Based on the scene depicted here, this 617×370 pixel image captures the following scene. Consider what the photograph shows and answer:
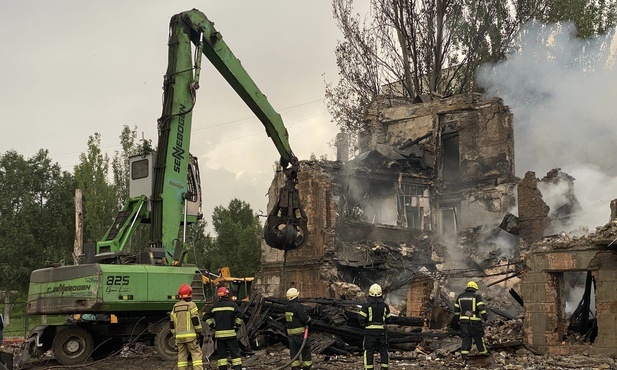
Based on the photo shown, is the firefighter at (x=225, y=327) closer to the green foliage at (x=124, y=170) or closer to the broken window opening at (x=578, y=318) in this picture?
the broken window opening at (x=578, y=318)

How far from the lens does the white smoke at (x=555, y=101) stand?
36.7 meters

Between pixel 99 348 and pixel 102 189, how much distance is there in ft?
66.3

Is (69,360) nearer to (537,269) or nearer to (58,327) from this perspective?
(58,327)

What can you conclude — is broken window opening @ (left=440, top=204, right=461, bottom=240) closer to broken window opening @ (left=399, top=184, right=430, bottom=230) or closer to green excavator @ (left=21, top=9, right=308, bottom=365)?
broken window opening @ (left=399, top=184, right=430, bottom=230)

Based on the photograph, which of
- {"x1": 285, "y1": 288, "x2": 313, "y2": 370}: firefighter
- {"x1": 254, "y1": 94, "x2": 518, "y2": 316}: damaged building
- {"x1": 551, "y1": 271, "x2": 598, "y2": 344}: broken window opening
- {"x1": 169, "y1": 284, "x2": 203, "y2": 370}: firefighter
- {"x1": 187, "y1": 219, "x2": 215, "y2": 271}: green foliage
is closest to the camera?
{"x1": 169, "y1": 284, "x2": 203, "y2": 370}: firefighter

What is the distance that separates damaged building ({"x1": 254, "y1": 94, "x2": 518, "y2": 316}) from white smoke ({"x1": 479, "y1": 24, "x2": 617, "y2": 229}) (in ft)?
19.4

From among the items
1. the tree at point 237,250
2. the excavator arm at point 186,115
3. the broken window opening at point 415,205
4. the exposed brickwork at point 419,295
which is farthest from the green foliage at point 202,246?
the excavator arm at point 186,115

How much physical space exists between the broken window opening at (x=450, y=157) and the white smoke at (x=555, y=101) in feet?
18.7

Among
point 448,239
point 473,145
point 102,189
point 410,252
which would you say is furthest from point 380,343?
point 102,189

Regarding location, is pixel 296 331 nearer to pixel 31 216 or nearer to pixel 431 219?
pixel 431 219

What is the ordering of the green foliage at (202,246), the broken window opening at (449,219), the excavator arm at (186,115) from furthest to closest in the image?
the green foliage at (202,246) < the broken window opening at (449,219) < the excavator arm at (186,115)

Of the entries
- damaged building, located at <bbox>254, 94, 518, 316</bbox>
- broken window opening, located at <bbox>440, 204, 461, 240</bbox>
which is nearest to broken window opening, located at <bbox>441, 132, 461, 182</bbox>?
damaged building, located at <bbox>254, 94, 518, 316</bbox>

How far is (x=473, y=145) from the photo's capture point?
32344 mm

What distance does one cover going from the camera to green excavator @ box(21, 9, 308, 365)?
12930mm
